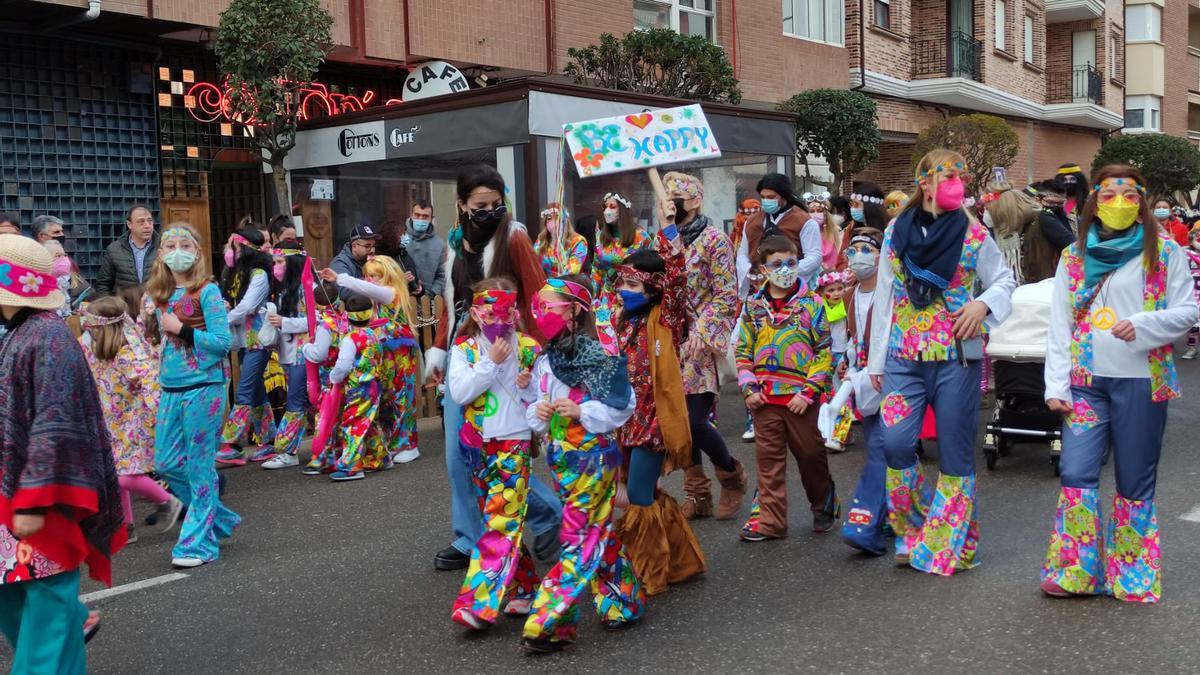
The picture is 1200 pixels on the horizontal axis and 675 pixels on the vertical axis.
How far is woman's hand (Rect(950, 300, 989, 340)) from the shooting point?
5637mm

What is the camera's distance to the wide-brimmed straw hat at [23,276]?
13.8ft

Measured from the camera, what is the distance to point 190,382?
22.5 feet

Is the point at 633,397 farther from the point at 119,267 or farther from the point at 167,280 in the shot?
the point at 119,267

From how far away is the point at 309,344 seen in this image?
977 cm

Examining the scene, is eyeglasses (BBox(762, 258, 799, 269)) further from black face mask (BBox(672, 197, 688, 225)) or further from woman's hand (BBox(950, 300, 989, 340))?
woman's hand (BBox(950, 300, 989, 340))

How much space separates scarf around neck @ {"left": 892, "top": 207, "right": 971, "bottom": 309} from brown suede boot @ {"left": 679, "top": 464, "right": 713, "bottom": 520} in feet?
6.33

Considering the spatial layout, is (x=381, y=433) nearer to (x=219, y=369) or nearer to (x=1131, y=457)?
(x=219, y=369)

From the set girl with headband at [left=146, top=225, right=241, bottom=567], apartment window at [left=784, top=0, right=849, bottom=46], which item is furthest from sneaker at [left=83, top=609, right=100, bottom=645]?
apartment window at [left=784, top=0, right=849, bottom=46]

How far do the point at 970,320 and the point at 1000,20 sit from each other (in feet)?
94.0

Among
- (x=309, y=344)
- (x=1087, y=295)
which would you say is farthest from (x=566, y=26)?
(x=1087, y=295)

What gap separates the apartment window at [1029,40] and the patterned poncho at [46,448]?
3335 cm

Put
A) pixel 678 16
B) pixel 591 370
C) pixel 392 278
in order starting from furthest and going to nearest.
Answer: pixel 678 16 < pixel 392 278 < pixel 591 370

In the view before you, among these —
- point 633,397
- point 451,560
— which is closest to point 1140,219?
point 633,397

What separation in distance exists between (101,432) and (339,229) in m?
10.9
